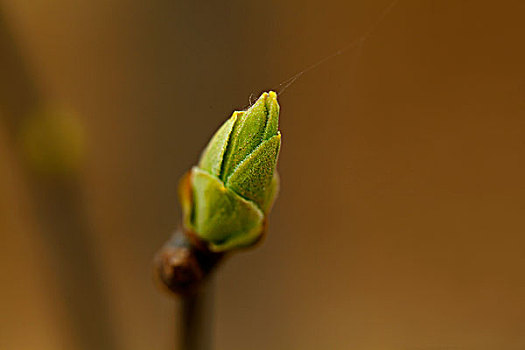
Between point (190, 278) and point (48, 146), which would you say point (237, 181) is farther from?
point (48, 146)

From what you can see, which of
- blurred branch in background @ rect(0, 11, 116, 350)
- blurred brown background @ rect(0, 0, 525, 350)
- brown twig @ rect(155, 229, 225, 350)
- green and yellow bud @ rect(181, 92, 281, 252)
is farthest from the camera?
blurred brown background @ rect(0, 0, 525, 350)

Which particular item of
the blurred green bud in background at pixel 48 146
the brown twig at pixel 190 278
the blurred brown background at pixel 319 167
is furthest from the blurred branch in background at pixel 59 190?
the blurred brown background at pixel 319 167

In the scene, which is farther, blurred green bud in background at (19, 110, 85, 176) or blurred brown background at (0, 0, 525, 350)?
blurred brown background at (0, 0, 525, 350)

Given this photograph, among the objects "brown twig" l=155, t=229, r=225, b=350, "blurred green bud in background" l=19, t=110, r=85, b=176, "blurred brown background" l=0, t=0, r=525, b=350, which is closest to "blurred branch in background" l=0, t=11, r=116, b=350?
"blurred green bud in background" l=19, t=110, r=85, b=176

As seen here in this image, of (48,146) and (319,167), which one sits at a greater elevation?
(48,146)

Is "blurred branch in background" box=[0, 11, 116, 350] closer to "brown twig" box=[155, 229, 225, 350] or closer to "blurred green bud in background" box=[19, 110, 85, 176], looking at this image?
"blurred green bud in background" box=[19, 110, 85, 176]

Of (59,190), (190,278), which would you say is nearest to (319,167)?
(59,190)

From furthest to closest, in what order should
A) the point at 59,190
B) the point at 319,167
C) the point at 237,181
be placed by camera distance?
the point at 319,167
the point at 59,190
the point at 237,181
